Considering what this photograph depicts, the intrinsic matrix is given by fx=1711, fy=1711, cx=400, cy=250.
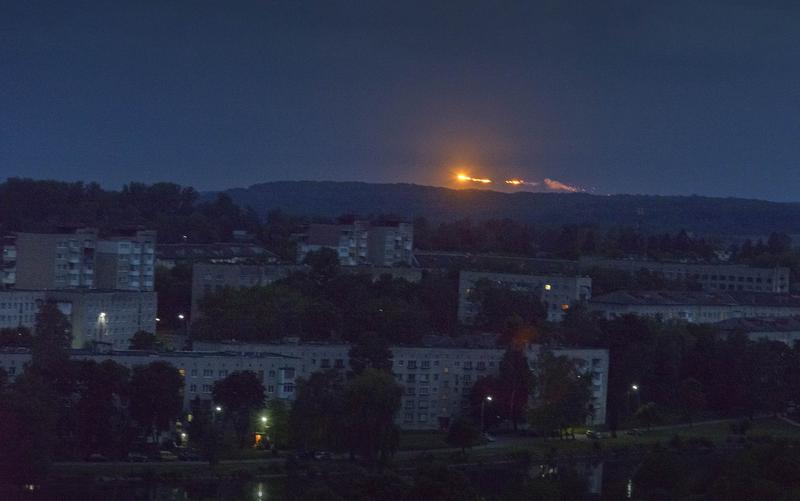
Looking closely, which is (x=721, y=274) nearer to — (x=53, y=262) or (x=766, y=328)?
(x=766, y=328)

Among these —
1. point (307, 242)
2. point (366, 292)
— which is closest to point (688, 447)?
point (366, 292)

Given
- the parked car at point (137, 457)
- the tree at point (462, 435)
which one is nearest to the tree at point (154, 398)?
the parked car at point (137, 457)

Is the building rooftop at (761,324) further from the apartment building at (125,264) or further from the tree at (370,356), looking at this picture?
the apartment building at (125,264)

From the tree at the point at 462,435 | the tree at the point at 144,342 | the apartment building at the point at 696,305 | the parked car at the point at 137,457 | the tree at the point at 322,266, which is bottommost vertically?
the parked car at the point at 137,457

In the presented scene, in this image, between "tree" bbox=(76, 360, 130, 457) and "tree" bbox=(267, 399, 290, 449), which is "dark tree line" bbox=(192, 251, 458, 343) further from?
"tree" bbox=(76, 360, 130, 457)

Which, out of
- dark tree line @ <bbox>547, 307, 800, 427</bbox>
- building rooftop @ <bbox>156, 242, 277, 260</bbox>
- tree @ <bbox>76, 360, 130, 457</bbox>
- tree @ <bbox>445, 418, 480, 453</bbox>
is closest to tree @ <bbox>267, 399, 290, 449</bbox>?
tree @ <bbox>76, 360, 130, 457</bbox>

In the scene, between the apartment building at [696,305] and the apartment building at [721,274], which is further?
the apartment building at [721,274]
